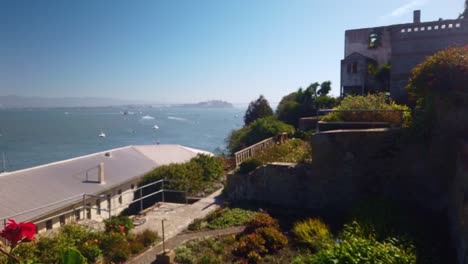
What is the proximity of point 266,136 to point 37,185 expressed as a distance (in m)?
15.2

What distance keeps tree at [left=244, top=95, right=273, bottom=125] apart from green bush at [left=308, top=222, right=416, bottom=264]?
90.0 feet

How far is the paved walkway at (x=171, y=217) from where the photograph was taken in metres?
9.05

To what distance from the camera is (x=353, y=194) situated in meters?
10.0

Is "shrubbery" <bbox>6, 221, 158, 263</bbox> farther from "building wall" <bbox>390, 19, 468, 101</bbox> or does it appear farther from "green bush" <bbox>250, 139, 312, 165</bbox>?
"building wall" <bbox>390, 19, 468, 101</bbox>

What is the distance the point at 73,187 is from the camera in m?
22.8

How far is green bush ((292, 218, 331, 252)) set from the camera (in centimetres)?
750

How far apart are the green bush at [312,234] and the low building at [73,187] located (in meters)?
9.87

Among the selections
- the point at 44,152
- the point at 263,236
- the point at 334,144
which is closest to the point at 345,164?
the point at 334,144

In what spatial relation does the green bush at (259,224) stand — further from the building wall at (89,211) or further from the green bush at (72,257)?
the building wall at (89,211)

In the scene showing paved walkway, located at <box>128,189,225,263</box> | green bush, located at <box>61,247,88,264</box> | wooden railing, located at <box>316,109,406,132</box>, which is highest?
wooden railing, located at <box>316,109,406,132</box>

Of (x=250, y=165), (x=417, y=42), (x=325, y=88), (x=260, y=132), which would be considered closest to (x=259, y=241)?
(x=250, y=165)

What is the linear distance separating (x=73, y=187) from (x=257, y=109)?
18.5 metres

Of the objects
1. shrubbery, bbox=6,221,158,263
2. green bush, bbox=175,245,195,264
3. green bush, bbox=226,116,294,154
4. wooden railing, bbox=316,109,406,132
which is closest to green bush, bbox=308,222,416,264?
green bush, bbox=175,245,195,264

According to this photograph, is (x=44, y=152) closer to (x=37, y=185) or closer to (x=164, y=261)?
(x=37, y=185)
